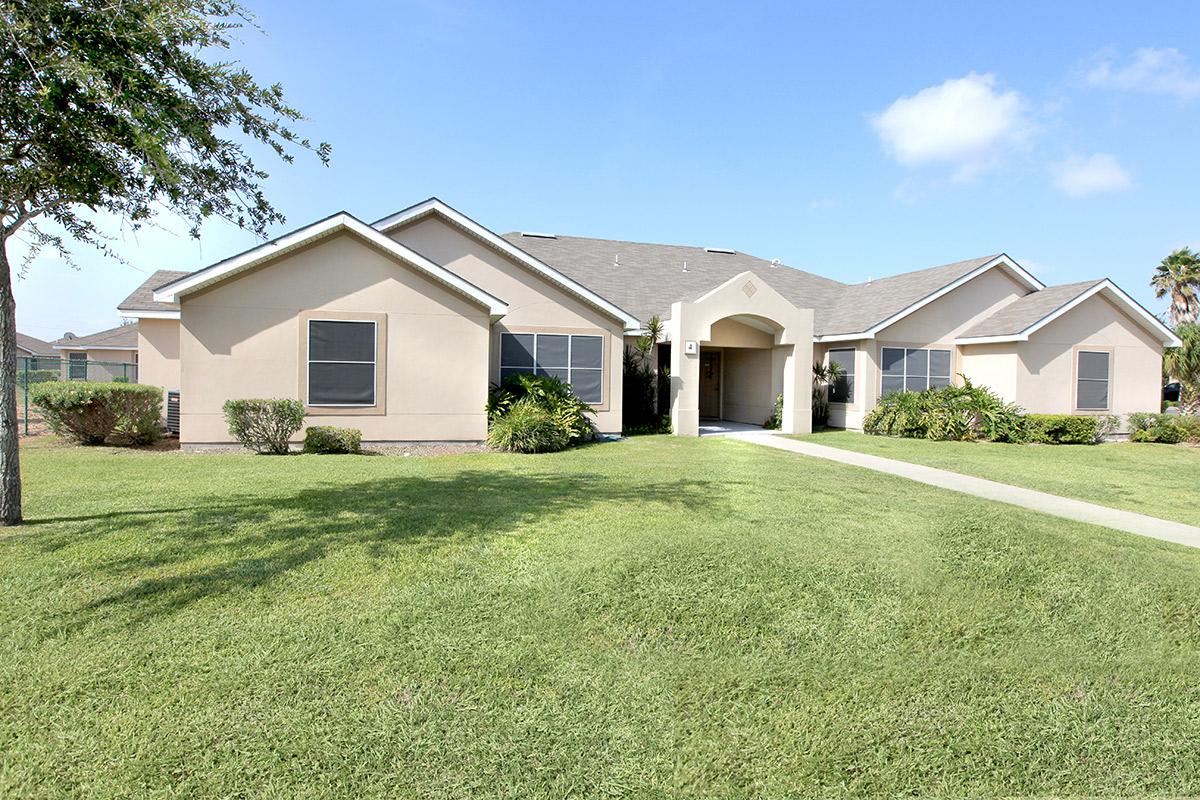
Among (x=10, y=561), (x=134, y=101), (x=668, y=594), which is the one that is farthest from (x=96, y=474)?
(x=668, y=594)

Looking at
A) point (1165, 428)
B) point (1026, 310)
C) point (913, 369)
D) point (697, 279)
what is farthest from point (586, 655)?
point (1165, 428)

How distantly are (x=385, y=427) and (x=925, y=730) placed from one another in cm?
1280

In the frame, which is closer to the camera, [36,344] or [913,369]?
[913,369]

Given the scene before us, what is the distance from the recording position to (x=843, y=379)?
21922mm

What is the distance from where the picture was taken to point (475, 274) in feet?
58.2

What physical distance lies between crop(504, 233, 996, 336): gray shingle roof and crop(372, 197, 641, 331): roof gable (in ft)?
11.8

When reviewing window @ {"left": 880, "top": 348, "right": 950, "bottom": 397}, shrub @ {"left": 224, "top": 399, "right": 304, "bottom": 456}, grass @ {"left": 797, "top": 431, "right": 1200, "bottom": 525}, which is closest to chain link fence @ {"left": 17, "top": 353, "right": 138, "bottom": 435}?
shrub @ {"left": 224, "top": 399, "right": 304, "bottom": 456}

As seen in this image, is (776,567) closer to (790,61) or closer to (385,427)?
(385,427)

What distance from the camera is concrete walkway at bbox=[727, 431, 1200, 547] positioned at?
8164 mm

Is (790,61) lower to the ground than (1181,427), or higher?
higher

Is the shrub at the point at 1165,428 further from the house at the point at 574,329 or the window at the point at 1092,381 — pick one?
the window at the point at 1092,381

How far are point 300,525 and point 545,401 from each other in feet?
29.6

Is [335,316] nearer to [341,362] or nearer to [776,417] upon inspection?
[341,362]

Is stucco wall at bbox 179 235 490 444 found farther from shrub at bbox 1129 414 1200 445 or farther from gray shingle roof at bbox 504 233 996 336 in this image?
shrub at bbox 1129 414 1200 445
